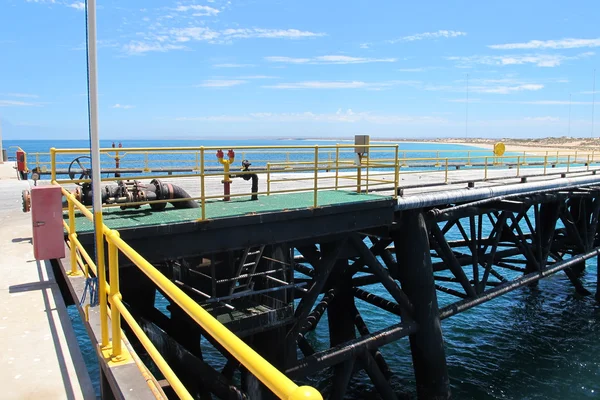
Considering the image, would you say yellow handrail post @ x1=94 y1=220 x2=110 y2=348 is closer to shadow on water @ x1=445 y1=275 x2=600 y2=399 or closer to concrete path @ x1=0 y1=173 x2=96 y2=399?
concrete path @ x1=0 y1=173 x2=96 y2=399

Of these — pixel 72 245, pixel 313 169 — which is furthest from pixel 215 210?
pixel 72 245

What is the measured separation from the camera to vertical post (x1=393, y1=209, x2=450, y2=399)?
9750 millimetres

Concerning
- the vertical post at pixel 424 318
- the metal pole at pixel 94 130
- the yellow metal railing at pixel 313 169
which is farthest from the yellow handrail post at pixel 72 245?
the vertical post at pixel 424 318

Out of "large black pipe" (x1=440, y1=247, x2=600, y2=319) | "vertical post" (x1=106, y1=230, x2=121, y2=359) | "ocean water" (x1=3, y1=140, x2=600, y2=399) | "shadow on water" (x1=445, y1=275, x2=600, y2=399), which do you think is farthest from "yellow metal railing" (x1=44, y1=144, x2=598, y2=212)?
"shadow on water" (x1=445, y1=275, x2=600, y2=399)

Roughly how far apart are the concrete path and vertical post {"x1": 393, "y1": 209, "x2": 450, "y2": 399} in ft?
21.7

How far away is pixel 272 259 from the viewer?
28.8 ft

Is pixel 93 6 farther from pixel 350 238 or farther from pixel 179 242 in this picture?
pixel 350 238

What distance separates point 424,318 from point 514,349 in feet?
19.6

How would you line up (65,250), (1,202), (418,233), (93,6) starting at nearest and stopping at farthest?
1. (93,6)
2. (65,250)
3. (418,233)
4. (1,202)

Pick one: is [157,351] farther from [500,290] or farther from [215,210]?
[500,290]

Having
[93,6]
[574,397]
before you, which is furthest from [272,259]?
[574,397]

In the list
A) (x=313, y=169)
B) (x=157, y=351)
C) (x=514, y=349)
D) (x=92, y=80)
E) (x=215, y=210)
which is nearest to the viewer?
(x=157, y=351)

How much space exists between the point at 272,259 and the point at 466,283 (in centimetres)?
508

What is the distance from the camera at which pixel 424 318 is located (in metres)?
9.78
